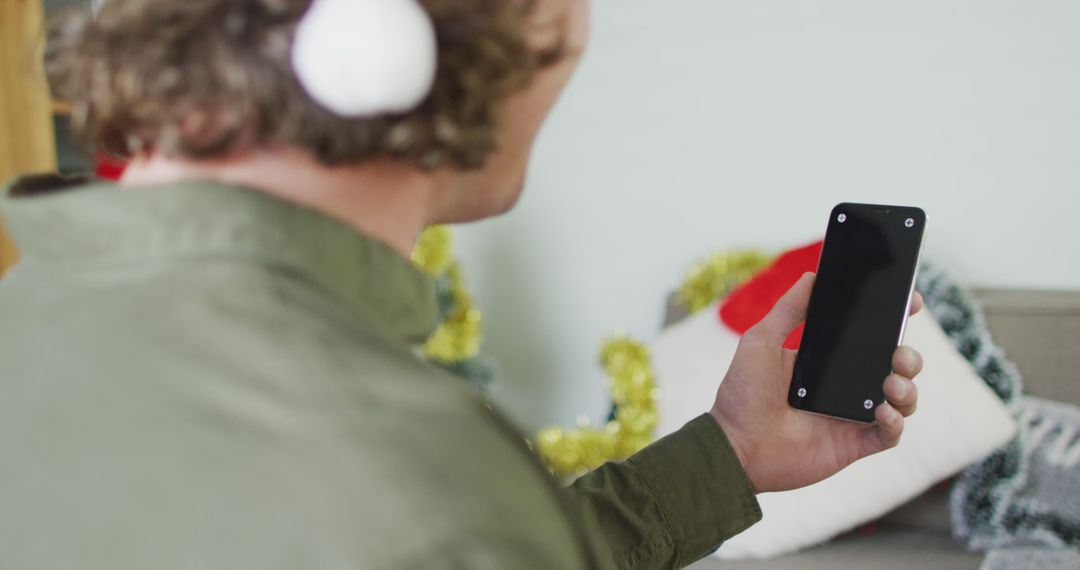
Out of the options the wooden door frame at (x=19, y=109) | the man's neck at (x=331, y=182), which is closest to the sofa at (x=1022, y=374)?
the man's neck at (x=331, y=182)

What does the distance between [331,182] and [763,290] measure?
3.78 feet

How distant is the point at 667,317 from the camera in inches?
77.0

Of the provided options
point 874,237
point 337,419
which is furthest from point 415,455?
point 874,237

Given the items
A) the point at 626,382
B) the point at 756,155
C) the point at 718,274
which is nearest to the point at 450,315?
the point at 626,382

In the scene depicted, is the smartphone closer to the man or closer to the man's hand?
the man's hand

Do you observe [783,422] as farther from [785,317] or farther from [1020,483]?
[1020,483]

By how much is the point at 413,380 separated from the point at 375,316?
0.09 m

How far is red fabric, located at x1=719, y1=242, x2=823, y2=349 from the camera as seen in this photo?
1.45 meters

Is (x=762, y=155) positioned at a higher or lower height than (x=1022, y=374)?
higher

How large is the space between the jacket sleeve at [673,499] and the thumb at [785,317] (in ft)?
0.37

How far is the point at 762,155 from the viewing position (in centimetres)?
192

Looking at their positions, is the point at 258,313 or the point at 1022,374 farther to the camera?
the point at 1022,374

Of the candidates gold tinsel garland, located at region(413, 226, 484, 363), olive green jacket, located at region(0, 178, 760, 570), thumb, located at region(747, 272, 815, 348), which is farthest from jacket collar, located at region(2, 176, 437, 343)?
gold tinsel garland, located at region(413, 226, 484, 363)

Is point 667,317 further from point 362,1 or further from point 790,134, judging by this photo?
point 362,1
